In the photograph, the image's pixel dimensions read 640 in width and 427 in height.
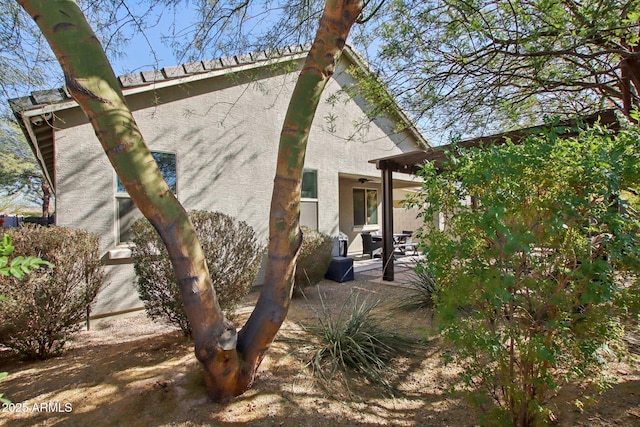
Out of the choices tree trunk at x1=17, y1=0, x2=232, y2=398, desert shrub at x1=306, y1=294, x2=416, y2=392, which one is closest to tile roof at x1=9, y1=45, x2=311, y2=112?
tree trunk at x1=17, y1=0, x2=232, y2=398

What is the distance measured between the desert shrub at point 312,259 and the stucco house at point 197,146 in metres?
1.53

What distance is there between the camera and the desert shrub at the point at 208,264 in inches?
157

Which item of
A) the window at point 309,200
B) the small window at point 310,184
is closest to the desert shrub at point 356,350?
the window at point 309,200

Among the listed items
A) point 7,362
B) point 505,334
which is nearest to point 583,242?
point 505,334

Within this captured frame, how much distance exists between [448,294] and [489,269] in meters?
0.32

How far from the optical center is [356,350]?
3.70 m

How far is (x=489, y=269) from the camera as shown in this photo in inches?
81.8

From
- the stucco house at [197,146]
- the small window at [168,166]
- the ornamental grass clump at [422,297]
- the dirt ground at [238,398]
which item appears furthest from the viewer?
the small window at [168,166]

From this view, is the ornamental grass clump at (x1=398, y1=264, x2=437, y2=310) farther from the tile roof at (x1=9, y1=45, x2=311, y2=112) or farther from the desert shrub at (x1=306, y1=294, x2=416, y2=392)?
the tile roof at (x1=9, y1=45, x2=311, y2=112)

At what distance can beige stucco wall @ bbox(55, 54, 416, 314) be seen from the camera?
5.24 m

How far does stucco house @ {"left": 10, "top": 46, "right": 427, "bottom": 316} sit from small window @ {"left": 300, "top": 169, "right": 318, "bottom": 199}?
0.09ft

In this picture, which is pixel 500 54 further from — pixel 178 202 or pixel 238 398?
pixel 238 398

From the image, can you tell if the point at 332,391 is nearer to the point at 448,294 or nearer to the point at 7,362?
the point at 448,294

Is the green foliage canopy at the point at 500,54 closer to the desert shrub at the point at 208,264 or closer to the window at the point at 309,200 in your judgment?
the window at the point at 309,200
